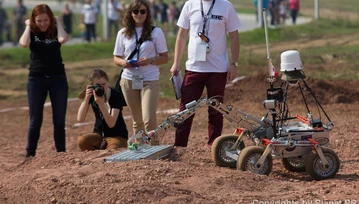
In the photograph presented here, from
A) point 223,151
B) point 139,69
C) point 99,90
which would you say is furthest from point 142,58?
point 223,151

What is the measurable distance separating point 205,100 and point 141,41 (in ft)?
5.30

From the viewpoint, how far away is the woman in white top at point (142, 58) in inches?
387

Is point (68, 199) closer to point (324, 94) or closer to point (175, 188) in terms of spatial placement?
point (175, 188)

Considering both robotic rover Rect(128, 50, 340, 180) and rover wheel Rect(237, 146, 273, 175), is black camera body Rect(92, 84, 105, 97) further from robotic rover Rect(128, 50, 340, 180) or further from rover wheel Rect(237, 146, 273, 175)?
rover wheel Rect(237, 146, 273, 175)

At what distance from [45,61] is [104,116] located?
1005mm

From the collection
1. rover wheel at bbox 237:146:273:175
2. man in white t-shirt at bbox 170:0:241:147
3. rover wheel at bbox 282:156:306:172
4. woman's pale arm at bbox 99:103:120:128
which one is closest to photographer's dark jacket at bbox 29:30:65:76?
woman's pale arm at bbox 99:103:120:128

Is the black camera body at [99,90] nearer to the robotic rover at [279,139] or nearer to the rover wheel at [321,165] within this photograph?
the robotic rover at [279,139]

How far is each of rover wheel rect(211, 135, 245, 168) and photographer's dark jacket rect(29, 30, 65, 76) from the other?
250cm

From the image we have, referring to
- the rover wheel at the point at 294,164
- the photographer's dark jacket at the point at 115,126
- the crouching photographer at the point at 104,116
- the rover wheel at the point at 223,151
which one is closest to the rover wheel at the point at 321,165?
the rover wheel at the point at 294,164

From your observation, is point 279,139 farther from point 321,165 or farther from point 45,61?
point 45,61

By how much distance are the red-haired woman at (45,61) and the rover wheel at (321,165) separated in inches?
130

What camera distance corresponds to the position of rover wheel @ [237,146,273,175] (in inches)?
324

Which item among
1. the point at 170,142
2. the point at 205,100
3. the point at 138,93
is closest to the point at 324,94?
the point at 170,142

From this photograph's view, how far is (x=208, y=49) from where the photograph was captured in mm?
9406
